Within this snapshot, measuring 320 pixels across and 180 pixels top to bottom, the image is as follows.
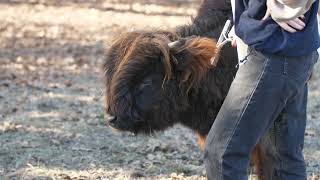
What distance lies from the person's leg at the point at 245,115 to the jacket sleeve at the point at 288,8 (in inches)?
9.1

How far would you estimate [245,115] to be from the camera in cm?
343

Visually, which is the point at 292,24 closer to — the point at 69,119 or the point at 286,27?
the point at 286,27

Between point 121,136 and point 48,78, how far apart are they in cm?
337

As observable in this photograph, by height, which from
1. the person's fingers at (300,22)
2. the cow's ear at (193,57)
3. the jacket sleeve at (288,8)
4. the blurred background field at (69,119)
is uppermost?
the jacket sleeve at (288,8)

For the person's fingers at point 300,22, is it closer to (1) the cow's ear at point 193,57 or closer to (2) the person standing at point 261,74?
(2) the person standing at point 261,74

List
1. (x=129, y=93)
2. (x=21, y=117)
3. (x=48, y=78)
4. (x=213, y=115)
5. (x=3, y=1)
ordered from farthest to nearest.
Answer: (x=3, y=1), (x=48, y=78), (x=21, y=117), (x=213, y=115), (x=129, y=93)

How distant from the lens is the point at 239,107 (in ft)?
11.3

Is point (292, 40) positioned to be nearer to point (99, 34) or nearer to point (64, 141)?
point (64, 141)

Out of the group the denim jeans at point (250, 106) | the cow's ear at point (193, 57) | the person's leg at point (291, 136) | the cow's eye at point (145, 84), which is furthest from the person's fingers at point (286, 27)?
the cow's eye at point (145, 84)

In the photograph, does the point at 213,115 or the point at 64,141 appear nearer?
the point at 213,115

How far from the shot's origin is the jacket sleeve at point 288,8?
10.6 feet

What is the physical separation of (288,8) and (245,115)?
587 millimetres

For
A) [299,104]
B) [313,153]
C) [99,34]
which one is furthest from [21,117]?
[99,34]

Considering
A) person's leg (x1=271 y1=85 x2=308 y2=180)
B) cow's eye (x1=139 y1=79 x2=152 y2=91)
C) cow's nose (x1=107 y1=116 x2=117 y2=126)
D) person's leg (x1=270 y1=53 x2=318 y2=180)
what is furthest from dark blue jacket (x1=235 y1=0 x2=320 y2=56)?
cow's nose (x1=107 y1=116 x2=117 y2=126)
